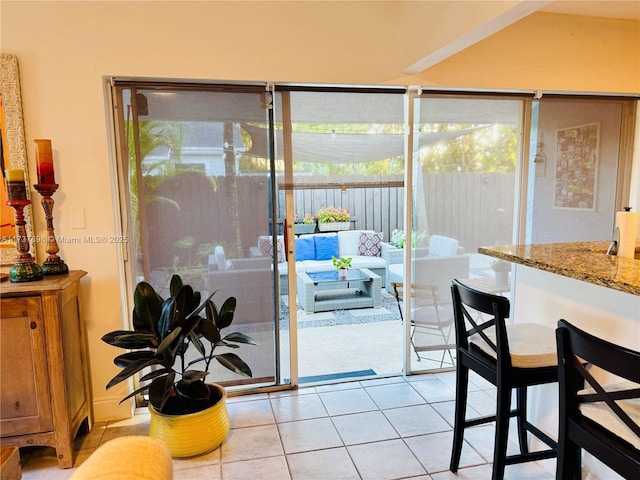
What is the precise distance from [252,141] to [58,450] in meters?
1.99

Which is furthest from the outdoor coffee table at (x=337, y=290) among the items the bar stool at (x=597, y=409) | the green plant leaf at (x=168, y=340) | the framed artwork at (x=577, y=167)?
the bar stool at (x=597, y=409)

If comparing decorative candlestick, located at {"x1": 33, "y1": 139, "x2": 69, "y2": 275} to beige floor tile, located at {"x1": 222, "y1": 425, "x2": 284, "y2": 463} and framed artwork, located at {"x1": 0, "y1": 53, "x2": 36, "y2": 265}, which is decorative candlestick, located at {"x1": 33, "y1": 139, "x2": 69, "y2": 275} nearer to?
framed artwork, located at {"x1": 0, "y1": 53, "x2": 36, "y2": 265}

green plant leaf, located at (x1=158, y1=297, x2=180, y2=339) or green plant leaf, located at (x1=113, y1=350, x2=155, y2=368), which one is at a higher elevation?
green plant leaf, located at (x1=158, y1=297, x2=180, y2=339)

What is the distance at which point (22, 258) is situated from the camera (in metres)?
2.12

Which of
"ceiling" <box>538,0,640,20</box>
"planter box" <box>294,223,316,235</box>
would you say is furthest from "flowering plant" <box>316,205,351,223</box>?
"ceiling" <box>538,0,640,20</box>

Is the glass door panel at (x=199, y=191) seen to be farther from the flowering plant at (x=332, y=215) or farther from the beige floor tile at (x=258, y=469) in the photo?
the flowering plant at (x=332, y=215)

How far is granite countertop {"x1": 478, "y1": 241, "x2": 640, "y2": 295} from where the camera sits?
142cm

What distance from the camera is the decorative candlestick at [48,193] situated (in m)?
2.14

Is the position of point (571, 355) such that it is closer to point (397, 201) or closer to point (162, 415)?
point (162, 415)

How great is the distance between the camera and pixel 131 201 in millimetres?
2500

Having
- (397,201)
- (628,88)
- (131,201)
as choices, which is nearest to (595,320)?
(628,88)

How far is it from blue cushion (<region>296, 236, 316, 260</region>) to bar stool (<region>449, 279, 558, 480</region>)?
14.1ft

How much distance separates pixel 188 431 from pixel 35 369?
82 cm

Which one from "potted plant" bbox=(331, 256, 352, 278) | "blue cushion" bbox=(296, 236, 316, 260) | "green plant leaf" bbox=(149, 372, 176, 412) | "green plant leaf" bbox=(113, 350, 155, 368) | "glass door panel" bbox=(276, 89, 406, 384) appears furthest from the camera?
"blue cushion" bbox=(296, 236, 316, 260)
